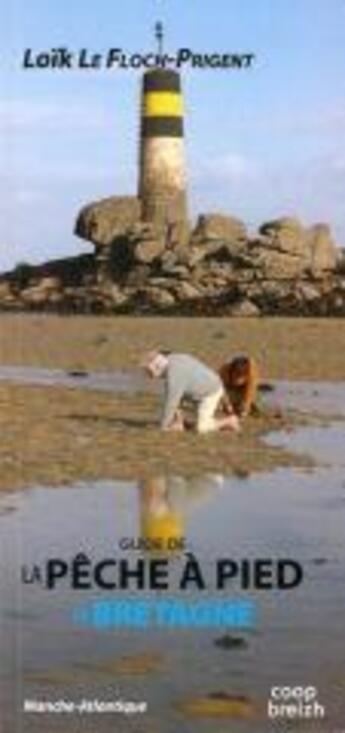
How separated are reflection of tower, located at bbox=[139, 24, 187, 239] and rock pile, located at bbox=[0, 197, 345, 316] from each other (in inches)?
87.6

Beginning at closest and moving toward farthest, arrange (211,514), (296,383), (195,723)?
(195,723)
(211,514)
(296,383)

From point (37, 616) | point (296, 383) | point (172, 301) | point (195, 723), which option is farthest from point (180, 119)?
point (296, 383)

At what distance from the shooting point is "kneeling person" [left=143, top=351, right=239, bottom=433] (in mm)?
12750

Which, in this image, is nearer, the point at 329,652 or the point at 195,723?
the point at 195,723

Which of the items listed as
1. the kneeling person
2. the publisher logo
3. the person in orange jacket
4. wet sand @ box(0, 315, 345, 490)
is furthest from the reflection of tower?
the publisher logo

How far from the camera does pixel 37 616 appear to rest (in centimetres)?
767

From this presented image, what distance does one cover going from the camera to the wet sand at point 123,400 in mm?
10766

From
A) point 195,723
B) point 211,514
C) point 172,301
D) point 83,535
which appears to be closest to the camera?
point 195,723

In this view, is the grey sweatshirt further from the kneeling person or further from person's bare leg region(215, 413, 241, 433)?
person's bare leg region(215, 413, 241, 433)

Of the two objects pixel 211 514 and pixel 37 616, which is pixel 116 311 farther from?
pixel 37 616

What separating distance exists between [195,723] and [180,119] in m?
3.05

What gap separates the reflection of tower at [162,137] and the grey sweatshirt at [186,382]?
1.26 m

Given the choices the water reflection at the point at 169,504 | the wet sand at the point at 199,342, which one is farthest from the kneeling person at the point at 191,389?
the wet sand at the point at 199,342

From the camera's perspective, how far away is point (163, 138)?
878cm
